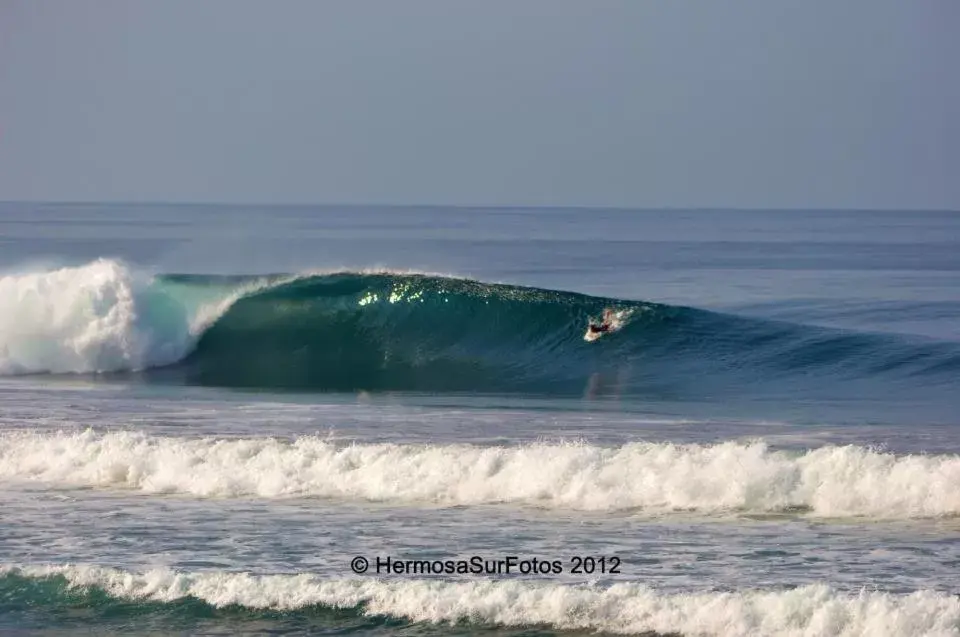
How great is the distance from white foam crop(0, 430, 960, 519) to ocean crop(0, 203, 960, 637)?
0.11 feet

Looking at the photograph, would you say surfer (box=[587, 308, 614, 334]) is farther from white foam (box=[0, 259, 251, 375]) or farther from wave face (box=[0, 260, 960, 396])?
white foam (box=[0, 259, 251, 375])

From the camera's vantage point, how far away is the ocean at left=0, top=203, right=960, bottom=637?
939cm

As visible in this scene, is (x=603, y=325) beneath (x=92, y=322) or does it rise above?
above

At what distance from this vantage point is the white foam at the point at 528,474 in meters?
12.0

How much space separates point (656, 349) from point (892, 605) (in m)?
13.9

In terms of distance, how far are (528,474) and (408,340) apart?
11.5 metres

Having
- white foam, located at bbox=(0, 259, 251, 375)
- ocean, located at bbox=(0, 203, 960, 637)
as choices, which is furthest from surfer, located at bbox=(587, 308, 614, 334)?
white foam, located at bbox=(0, 259, 251, 375)

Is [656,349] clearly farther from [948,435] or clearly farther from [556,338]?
[948,435]

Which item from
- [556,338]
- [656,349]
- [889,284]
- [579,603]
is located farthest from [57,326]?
[889,284]

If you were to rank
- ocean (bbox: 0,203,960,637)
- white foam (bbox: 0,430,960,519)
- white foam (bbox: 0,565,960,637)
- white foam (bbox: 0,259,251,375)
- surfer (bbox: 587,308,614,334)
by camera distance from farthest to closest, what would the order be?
1. surfer (bbox: 587,308,614,334)
2. white foam (bbox: 0,259,251,375)
3. white foam (bbox: 0,430,960,519)
4. ocean (bbox: 0,203,960,637)
5. white foam (bbox: 0,565,960,637)

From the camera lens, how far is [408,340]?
23906 millimetres

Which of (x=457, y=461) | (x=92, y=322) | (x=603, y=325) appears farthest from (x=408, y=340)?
(x=457, y=461)

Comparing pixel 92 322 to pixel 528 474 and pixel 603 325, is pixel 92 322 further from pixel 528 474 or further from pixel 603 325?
pixel 528 474

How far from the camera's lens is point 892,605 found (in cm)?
878
